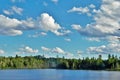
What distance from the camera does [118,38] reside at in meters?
144

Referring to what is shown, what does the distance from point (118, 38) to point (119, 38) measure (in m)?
0.51

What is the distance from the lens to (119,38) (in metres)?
A: 143
